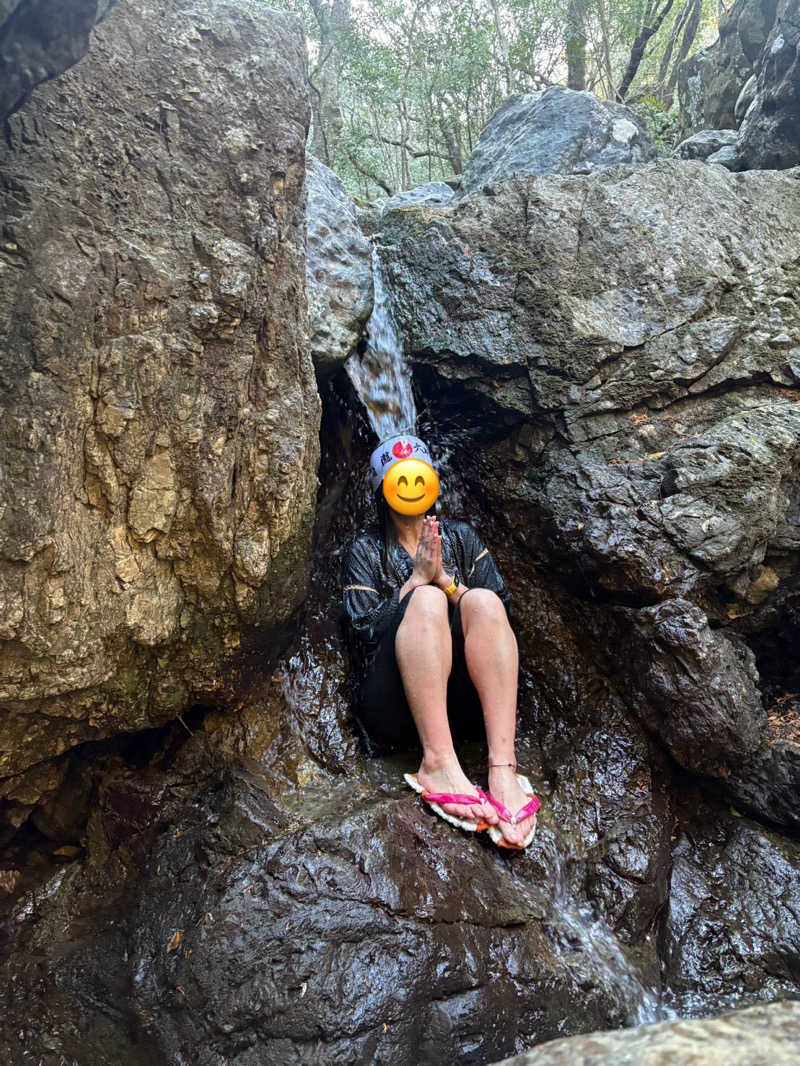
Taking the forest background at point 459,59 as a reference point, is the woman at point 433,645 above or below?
below

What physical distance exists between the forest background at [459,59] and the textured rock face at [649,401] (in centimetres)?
494

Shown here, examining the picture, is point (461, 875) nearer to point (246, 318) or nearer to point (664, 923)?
point (664, 923)

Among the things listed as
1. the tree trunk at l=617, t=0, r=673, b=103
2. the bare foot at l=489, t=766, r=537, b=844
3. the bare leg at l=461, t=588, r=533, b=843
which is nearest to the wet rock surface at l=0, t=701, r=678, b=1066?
the bare foot at l=489, t=766, r=537, b=844

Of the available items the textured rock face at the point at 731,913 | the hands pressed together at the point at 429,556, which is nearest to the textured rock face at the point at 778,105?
the hands pressed together at the point at 429,556

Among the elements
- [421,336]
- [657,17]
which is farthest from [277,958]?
[657,17]

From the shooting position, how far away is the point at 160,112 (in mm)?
2547

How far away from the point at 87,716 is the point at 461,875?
59.8 inches

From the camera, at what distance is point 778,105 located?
487cm

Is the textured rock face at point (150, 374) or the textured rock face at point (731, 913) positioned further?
the textured rock face at point (731, 913)

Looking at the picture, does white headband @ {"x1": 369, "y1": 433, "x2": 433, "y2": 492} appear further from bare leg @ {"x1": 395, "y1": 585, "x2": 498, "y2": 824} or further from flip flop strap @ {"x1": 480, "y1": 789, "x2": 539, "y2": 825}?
flip flop strap @ {"x1": 480, "y1": 789, "x2": 539, "y2": 825}

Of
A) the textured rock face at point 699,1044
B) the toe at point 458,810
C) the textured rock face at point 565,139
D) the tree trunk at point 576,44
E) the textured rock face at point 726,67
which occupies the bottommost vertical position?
the toe at point 458,810

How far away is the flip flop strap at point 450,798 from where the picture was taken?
8.81ft

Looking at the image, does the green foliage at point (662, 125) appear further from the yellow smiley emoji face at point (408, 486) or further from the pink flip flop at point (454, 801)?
the pink flip flop at point (454, 801)

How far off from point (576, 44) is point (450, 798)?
966 cm
